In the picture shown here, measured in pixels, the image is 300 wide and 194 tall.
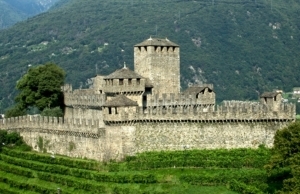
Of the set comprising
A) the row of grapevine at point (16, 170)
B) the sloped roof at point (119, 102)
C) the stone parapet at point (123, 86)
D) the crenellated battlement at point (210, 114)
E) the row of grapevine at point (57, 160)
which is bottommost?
the row of grapevine at point (16, 170)

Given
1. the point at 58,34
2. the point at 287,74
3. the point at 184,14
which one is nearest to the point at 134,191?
the point at 287,74

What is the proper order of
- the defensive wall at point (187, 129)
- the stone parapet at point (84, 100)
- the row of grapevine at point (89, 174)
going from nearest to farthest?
1. the row of grapevine at point (89, 174)
2. the defensive wall at point (187, 129)
3. the stone parapet at point (84, 100)

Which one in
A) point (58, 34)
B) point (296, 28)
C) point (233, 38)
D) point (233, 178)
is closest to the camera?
point (233, 178)

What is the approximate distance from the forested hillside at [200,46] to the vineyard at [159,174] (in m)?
85.8

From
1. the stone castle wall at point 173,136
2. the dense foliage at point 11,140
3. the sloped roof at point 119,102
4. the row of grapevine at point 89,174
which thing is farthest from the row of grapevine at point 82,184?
the dense foliage at point 11,140

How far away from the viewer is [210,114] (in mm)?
48906

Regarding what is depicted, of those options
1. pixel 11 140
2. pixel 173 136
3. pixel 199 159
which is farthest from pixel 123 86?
pixel 11 140

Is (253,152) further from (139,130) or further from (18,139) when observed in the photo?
(18,139)

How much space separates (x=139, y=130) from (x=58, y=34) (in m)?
154

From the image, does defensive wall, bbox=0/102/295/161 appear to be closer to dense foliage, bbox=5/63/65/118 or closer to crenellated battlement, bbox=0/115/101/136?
crenellated battlement, bbox=0/115/101/136

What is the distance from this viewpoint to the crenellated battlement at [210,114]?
48.0 metres

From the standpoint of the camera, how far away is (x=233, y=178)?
44688 mm

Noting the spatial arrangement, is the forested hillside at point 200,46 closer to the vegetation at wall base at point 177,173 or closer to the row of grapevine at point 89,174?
the row of grapevine at point 89,174

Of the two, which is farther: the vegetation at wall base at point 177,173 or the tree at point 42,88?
the tree at point 42,88
